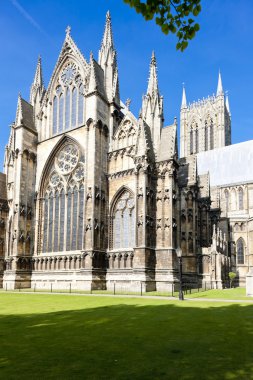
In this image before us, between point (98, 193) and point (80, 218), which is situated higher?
point (98, 193)

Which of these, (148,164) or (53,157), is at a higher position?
(53,157)

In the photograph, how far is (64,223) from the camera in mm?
35375

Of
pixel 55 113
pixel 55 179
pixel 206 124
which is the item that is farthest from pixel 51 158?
pixel 206 124

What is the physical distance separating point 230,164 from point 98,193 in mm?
36017

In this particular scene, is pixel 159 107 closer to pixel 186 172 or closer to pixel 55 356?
pixel 186 172

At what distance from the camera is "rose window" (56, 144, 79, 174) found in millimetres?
36594

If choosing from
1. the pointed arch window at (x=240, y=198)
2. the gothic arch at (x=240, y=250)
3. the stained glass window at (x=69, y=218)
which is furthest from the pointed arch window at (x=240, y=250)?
the stained glass window at (x=69, y=218)

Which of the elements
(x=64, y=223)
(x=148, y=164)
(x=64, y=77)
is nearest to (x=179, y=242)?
(x=148, y=164)

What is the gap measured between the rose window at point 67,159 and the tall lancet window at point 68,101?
7.08 ft

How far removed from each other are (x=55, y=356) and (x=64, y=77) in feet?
120

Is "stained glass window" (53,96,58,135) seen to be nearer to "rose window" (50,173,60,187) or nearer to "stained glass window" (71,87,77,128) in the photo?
"stained glass window" (71,87,77,128)

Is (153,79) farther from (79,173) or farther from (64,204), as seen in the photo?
(64,204)

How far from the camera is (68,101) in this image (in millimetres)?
38594

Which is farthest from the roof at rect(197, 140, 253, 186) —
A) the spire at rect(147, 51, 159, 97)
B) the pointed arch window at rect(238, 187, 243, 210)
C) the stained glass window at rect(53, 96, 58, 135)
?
the stained glass window at rect(53, 96, 58, 135)
